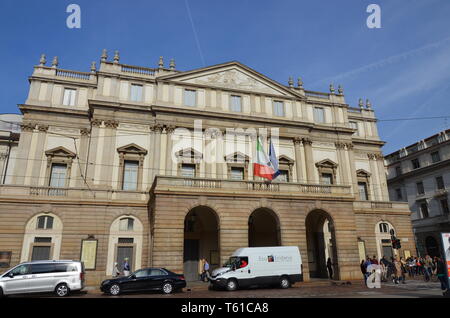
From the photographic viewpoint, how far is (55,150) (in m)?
27.5

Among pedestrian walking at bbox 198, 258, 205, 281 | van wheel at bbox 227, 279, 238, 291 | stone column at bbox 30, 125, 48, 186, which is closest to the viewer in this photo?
van wheel at bbox 227, 279, 238, 291

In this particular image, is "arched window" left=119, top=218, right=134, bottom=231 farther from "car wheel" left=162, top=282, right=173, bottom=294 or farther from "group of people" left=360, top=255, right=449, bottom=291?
"group of people" left=360, top=255, right=449, bottom=291

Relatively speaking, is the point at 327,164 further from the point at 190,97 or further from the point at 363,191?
the point at 190,97

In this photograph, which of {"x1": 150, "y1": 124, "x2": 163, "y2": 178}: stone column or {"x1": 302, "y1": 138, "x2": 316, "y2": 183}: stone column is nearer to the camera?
{"x1": 150, "y1": 124, "x2": 163, "y2": 178}: stone column

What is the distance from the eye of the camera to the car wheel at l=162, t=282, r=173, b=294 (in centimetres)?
1761

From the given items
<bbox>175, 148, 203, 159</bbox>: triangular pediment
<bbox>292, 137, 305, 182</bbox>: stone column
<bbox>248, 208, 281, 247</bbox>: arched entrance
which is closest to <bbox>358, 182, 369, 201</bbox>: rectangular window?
<bbox>292, 137, 305, 182</bbox>: stone column

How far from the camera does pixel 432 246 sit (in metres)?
43.9

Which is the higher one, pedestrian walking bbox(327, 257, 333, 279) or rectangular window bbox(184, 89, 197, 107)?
rectangular window bbox(184, 89, 197, 107)

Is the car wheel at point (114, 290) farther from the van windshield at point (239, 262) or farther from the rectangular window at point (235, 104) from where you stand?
the rectangular window at point (235, 104)

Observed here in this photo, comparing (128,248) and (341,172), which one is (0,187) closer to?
(128,248)

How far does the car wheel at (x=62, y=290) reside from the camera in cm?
1666

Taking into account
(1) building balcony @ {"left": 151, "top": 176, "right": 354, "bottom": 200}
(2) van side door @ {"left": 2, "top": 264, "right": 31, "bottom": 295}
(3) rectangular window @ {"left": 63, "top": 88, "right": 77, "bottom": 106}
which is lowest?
(2) van side door @ {"left": 2, "top": 264, "right": 31, "bottom": 295}

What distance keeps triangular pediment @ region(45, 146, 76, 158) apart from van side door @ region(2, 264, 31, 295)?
1266cm

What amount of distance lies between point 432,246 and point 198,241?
3427 centimetres
